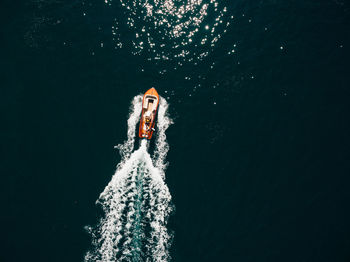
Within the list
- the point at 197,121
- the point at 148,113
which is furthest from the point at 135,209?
the point at 197,121

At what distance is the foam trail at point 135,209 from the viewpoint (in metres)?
29.8

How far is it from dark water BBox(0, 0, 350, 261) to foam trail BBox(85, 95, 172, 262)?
1.03 meters

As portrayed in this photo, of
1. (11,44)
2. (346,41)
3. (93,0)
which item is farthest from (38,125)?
(346,41)

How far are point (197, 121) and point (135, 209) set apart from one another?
1248 cm

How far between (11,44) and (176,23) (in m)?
21.9

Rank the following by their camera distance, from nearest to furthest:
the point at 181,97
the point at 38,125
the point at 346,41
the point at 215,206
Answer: the point at 215,206
the point at 38,125
the point at 181,97
the point at 346,41

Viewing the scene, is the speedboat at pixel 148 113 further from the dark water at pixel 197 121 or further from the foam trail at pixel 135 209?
the dark water at pixel 197 121

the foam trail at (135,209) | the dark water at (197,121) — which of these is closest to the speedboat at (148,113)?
the foam trail at (135,209)

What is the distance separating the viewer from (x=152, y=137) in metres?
35.6

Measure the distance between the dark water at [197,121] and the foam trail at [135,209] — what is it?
1032 mm

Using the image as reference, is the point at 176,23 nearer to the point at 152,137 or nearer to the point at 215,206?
the point at 152,137

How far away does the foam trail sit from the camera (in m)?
29.8

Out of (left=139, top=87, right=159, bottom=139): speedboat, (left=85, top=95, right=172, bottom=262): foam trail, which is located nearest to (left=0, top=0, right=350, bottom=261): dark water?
(left=85, top=95, right=172, bottom=262): foam trail

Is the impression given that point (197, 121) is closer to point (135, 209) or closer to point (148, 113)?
point (148, 113)
